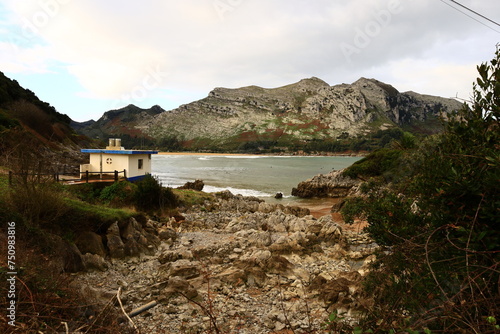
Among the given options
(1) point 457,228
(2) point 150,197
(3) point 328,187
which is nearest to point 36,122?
(2) point 150,197

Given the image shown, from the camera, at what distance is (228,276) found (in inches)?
364

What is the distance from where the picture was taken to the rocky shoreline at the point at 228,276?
686 centimetres

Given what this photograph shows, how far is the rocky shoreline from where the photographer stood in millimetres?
6863

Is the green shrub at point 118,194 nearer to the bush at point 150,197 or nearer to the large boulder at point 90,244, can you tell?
the bush at point 150,197

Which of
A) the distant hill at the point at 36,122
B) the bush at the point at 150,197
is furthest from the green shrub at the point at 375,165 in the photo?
the distant hill at the point at 36,122

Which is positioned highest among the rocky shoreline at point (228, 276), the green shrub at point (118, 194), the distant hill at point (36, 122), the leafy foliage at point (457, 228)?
the distant hill at point (36, 122)

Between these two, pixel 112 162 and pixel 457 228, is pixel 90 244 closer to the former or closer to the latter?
pixel 457 228

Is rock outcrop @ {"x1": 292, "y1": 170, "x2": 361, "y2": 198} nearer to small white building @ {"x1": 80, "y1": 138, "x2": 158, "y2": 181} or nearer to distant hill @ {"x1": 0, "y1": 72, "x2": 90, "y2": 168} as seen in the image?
small white building @ {"x1": 80, "y1": 138, "x2": 158, "y2": 181}

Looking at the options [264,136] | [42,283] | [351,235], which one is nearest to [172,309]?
[42,283]

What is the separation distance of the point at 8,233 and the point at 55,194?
2.68 meters

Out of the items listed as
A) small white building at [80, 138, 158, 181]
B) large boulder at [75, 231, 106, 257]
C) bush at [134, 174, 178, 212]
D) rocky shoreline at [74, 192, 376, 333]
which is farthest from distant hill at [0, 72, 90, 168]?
rocky shoreline at [74, 192, 376, 333]

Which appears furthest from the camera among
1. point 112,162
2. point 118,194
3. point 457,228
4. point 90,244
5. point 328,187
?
point 328,187

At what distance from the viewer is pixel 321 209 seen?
93.3ft

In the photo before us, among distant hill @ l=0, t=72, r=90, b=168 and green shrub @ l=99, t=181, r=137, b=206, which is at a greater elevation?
distant hill @ l=0, t=72, r=90, b=168
